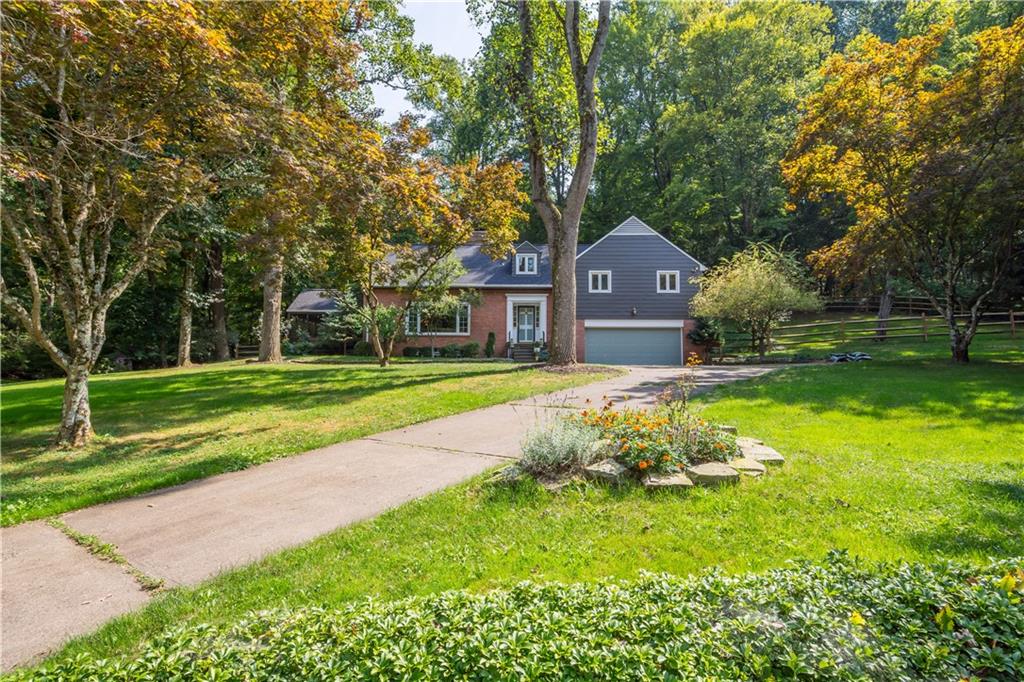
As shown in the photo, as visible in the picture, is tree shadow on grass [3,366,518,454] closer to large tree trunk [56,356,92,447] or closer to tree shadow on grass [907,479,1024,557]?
large tree trunk [56,356,92,447]

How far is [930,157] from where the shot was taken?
1181 cm

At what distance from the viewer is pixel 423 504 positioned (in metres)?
4.38

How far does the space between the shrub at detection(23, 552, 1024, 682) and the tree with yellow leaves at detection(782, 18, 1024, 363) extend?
13.0m

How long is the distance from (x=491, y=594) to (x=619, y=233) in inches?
952

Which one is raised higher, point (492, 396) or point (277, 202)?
point (277, 202)

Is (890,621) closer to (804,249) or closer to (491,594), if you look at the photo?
(491,594)

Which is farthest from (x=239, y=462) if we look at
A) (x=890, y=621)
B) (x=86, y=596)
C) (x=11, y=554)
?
(x=890, y=621)

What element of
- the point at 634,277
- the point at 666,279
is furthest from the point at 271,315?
the point at 666,279

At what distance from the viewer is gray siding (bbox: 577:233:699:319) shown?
A: 968 inches

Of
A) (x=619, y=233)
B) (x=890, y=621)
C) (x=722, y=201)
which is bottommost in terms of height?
(x=890, y=621)

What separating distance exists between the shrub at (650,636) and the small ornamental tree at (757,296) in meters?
16.9

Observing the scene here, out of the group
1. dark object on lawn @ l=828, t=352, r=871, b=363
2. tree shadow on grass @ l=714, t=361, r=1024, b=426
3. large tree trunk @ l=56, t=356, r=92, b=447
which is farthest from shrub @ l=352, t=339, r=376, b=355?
dark object on lawn @ l=828, t=352, r=871, b=363

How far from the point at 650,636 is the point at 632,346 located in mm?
22930

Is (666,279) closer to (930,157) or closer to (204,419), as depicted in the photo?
(930,157)
